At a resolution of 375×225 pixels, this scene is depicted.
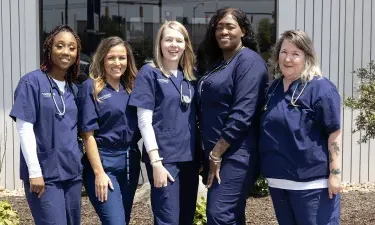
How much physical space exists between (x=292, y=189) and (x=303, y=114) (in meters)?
0.49

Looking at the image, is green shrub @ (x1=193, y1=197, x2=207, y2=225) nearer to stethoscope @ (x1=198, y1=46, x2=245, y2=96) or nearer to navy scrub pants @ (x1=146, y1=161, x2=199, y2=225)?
navy scrub pants @ (x1=146, y1=161, x2=199, y2=225)

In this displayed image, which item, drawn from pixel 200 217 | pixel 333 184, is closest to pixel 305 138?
pixel 333 184

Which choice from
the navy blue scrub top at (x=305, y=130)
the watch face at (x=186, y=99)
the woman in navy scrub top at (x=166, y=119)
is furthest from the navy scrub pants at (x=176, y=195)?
the navy blue scrub top at (x=305, y=130)

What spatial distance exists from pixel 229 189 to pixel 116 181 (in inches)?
31.3

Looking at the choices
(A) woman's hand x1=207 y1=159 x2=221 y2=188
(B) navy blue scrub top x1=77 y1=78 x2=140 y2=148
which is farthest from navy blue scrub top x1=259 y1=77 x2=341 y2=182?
(B) navy blue scrub top x1=77 y1=78 x2=140 y2=148

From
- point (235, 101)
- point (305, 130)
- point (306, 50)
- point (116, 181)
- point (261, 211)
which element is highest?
point (306, 50)

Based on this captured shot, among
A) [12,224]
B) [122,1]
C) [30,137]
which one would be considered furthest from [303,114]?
[122,1]

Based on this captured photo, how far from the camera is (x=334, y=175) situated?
3.97 m

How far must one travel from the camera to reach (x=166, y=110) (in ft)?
14.5

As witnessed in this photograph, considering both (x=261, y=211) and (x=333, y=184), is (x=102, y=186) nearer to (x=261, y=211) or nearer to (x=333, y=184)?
(x=333, y=184)

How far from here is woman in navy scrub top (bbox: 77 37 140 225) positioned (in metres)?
4.33

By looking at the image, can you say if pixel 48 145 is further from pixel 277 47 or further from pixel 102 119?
pixel 277 47

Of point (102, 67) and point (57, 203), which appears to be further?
point (102, 67)

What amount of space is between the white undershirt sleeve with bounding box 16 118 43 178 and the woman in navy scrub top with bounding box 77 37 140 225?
45 cm
